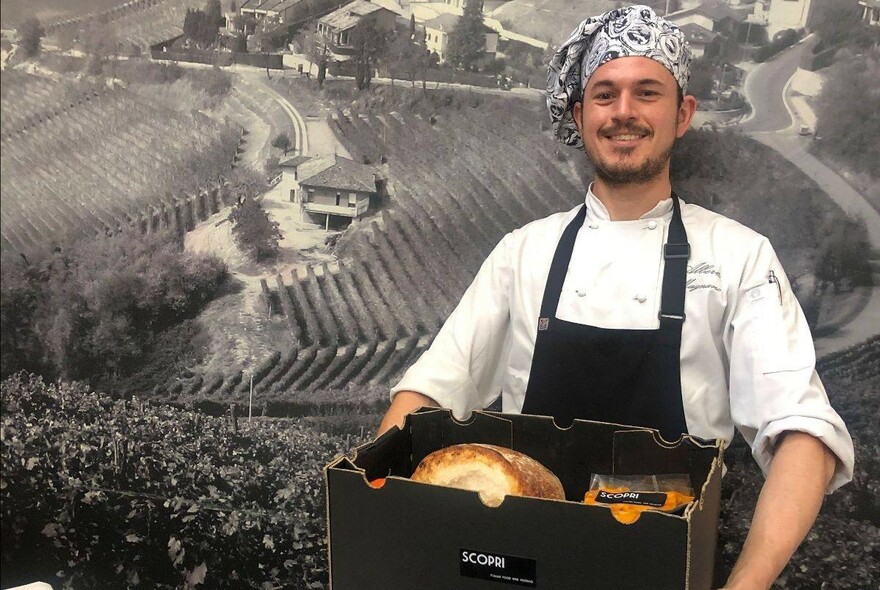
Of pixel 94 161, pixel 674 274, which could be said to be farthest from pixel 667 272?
pixel 94 161

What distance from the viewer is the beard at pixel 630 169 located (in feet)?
4.35

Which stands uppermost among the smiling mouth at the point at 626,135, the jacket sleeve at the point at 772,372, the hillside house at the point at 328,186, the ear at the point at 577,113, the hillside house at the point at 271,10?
the hillside house at the point at 271,10

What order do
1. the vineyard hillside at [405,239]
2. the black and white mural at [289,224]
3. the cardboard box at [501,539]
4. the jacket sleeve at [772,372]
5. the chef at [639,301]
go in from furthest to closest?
the vineyard hillside at [405,239], the black and white mural at [289,224], the chef at [639,301], the jacket sleeve at [772,372], the cardboard box at [501,539]

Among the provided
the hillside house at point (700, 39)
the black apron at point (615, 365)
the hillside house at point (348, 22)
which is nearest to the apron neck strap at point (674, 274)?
the black apron at point (615, 365)

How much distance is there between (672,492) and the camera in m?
0.99

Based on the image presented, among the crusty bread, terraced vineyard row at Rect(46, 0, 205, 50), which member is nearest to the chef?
the crusty bread

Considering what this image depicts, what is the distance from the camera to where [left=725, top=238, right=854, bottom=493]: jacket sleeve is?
3.64 feet

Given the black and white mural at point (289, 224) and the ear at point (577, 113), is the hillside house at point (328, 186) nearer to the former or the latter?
the black and white mural at point (289, 224)

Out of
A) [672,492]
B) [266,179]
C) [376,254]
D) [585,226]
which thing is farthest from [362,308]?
[672,492]

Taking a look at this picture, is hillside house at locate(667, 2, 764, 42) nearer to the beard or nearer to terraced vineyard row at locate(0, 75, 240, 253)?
the beard

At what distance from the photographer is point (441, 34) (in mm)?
1722

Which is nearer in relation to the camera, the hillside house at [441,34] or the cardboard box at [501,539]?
the cardboard box at [501,539]

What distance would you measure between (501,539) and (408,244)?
105cm

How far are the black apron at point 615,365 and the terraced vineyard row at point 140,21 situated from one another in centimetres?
122
